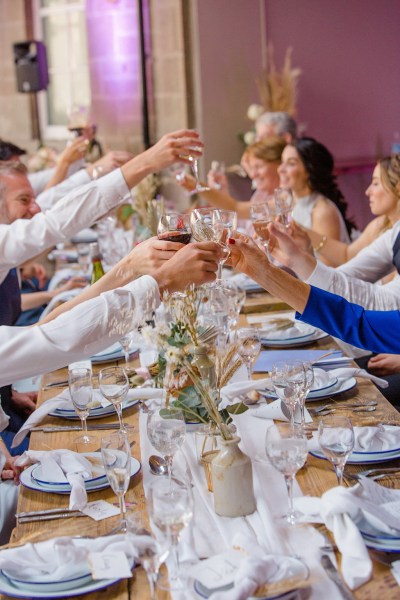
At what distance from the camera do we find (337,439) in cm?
164

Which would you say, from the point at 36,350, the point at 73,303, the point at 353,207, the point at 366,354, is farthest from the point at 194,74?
the point at 36,350

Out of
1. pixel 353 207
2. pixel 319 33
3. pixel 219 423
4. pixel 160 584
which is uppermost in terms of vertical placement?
pixel 319 33

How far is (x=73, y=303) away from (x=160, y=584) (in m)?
1.08

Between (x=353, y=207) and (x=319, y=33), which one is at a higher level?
(x=319, y=33)

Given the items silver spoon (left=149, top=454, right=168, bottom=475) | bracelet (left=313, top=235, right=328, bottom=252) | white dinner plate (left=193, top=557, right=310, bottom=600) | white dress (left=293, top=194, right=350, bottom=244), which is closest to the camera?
white dinner plate (left=193, top=557, right=310, bottom=600)

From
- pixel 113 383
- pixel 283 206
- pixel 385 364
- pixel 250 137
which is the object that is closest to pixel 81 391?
pixel 113 383

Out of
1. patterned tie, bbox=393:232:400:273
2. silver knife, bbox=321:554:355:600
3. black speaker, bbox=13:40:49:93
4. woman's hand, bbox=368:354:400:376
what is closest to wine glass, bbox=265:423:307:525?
silver knife, bbox=321:554:355:600

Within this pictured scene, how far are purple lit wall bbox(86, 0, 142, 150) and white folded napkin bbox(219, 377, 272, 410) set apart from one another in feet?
20.9

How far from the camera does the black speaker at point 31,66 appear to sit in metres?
8.88

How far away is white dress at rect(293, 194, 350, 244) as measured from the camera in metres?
4.65

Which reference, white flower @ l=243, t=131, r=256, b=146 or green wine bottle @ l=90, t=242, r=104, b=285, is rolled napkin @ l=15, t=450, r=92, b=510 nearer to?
green wine bottle @ l=90, t=242, r=104, b=285

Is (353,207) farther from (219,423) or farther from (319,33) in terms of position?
(219,423)

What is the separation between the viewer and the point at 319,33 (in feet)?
23.8

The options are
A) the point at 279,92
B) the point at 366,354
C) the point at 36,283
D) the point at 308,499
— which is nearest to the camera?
the point at 308,499
